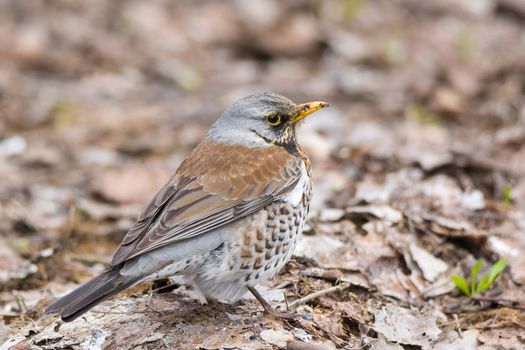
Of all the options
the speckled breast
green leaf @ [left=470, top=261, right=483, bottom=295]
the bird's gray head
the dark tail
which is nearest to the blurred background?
green leaf @ [left=470, top=261, right=483, bottom=295]

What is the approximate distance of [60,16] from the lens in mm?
12469

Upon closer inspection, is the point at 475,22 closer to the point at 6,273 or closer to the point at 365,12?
the point at 365,12

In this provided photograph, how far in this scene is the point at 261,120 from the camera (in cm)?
569

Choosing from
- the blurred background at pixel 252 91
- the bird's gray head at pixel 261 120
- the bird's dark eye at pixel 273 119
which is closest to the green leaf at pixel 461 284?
the blurred background at pixel 252 91

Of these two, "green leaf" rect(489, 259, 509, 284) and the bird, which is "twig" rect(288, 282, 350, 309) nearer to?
the bird

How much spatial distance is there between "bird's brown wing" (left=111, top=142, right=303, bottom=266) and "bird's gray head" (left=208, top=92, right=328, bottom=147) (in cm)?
13

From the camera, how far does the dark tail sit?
14.7 ft

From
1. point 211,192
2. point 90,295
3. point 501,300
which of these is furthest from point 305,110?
point 90,295

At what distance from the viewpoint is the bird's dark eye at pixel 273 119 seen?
18.7 feet

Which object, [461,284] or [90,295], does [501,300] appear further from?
[90,295]

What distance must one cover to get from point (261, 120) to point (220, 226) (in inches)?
39.9

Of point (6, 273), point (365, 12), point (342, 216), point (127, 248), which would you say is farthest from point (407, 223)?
point (365, 12)

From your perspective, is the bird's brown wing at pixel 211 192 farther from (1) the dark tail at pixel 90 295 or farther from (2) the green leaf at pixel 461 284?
(2) the green leaf at pixel 461 284

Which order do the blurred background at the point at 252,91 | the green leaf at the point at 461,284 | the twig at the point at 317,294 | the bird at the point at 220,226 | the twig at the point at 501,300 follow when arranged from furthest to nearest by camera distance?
1. the blurred background at the point at 252,91
2. the green leaf at the point at 461,284
3. the twig at the point at 501,300
4. the twig at the point at 317,294
5. the bird at the point at 220,226
